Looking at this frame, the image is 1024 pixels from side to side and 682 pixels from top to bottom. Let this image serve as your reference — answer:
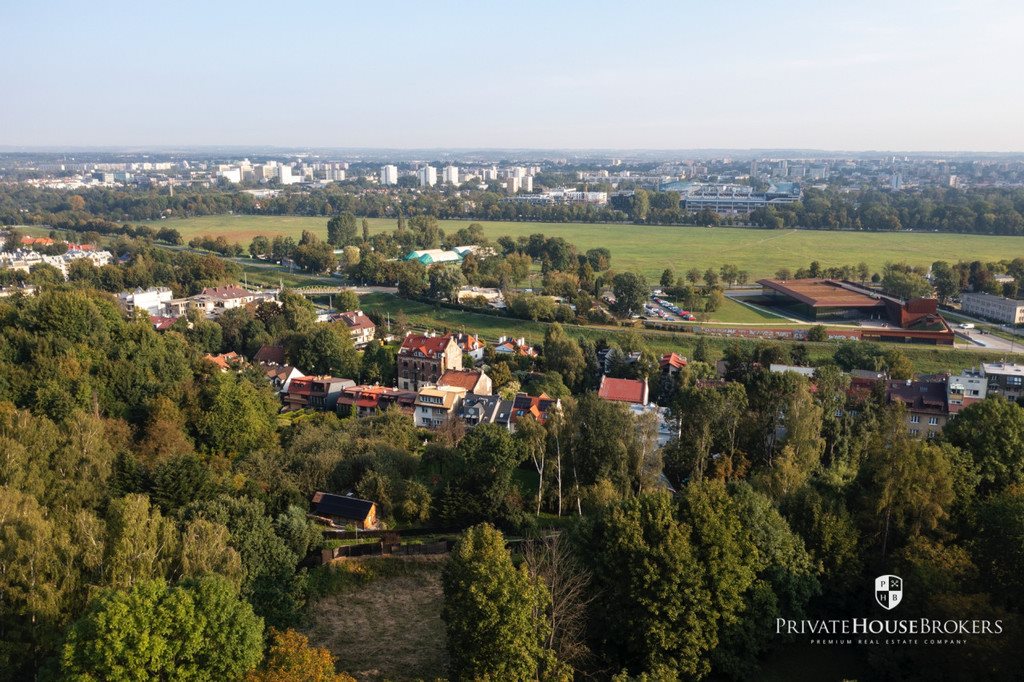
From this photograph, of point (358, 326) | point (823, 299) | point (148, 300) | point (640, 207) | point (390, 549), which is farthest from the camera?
point (640, 207)

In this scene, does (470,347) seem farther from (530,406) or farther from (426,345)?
(530,406)

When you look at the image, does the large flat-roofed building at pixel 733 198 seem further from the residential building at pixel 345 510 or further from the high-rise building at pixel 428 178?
the residential building at pixel 345 510

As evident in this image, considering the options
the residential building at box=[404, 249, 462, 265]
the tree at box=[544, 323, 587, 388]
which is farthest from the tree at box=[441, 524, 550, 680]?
the residential building at box=[404, 249, 462, 265]

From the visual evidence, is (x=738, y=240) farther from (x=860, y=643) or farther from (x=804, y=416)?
(x=860, y=643)

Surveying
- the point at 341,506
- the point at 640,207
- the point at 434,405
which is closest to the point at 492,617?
the point at 341,506

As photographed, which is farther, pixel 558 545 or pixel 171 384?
pixel 171 384

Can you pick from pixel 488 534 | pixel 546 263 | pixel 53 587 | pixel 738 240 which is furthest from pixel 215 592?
pixel 738 240

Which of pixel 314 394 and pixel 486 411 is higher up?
pixel 486 411
